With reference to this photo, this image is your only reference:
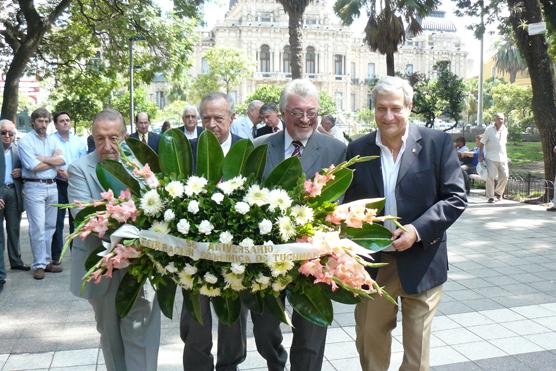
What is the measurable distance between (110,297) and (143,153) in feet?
3.64

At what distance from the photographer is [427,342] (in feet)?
11.4

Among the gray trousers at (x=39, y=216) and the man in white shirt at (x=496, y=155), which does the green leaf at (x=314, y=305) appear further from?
the man in white shirt at (x=496, y=155)

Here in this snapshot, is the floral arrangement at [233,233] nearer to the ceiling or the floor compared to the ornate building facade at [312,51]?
nearer to the floor

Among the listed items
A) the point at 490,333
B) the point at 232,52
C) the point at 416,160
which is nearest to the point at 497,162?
the point at 490,333

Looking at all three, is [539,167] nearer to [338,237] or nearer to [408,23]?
[408,23]

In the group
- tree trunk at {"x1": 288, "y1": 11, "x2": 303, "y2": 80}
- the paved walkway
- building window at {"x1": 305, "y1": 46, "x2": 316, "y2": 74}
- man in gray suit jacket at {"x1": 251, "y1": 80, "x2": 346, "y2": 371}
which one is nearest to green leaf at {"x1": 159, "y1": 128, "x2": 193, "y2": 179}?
man in gray suit jacket at {"x1": 251, "y1": 80, "x2": 346, "y2": 371}

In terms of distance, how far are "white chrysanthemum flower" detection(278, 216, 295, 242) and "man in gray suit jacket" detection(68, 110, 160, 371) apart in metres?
1.36

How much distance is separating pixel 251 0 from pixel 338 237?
95.1 metres

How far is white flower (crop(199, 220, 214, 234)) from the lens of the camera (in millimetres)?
2359

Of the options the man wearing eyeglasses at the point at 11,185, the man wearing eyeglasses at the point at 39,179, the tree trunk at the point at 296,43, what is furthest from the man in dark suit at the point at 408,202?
the tree trunk at the point at 296,43

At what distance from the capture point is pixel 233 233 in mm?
2387

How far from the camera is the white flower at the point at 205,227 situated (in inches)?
92.9

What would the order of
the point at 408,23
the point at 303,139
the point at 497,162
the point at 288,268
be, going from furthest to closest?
the point at 408,23 → the point at 497,162 → the point at 303,139 → the point at 288,268

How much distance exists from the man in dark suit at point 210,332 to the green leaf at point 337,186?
1.22 meters
